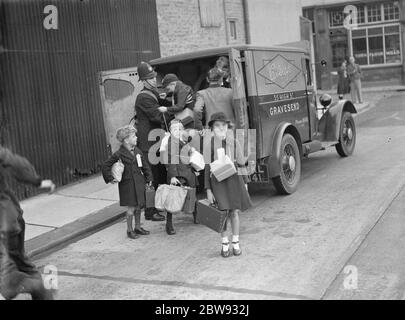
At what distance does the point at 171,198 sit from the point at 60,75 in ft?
15.1

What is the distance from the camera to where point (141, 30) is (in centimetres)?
1239

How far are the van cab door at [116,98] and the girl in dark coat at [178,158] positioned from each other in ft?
4.59

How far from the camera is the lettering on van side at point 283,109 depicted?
817 cm

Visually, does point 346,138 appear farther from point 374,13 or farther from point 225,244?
point 374,13

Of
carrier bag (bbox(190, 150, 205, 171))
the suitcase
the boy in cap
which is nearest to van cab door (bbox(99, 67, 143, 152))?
the boy in cap

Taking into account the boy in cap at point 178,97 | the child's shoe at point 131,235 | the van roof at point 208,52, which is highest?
the van roof at point 208,52

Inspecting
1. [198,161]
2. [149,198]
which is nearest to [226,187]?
[198,161]

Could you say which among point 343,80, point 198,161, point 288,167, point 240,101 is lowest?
point 288,167

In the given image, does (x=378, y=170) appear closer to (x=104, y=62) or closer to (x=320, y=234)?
(x=320, y=234)

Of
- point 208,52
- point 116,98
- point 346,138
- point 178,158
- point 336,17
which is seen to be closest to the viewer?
point 178,158

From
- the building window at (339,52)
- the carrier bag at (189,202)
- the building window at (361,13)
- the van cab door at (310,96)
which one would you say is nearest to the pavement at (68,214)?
the carrier bag at (189,202)

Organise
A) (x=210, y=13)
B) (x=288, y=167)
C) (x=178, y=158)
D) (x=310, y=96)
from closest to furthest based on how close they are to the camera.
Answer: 1. (x=178, y=158)
2. (x=288, y=167)
3. (x=310, y=96)
4. (x=210, y=13)

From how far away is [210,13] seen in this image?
15.5m

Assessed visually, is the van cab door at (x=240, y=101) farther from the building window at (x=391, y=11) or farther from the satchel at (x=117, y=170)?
the building window at (x=391, y=11)
